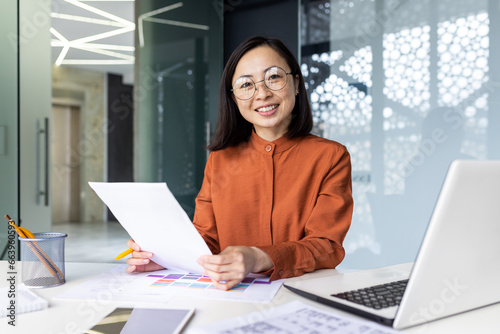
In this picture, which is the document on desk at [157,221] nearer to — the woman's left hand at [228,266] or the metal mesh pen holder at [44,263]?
the woman's left hand at [228,266]

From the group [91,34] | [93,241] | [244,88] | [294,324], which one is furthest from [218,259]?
[93,241]

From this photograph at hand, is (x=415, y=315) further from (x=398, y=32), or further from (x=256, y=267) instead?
(x=398, y=32)

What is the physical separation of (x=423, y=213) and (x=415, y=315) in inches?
102

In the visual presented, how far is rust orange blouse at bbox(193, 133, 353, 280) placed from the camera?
1.46 m

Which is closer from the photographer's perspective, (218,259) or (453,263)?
(453,263)

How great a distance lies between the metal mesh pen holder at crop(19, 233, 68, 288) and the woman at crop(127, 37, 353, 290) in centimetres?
50

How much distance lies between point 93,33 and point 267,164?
289 cm

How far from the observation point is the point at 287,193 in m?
1.51

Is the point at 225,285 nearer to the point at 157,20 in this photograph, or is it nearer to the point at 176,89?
the point at 176,89

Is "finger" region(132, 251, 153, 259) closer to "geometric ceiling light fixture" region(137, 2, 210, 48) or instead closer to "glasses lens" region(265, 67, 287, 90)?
→ "glasses lens" region(265, 67, 287, 90)

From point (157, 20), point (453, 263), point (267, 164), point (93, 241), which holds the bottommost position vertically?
point (93, 241)

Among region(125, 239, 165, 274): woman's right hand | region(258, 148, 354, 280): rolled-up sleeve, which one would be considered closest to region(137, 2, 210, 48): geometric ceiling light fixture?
region(258, 148, 354, 280): rolled-up sleeve

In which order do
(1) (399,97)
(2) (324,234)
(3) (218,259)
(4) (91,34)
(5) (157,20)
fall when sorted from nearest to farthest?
(3) (218,259) → (2) (324,234) → (1) (399,97) → (4) (91,34) → (5) (157,20)

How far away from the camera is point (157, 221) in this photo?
100 centimetres
